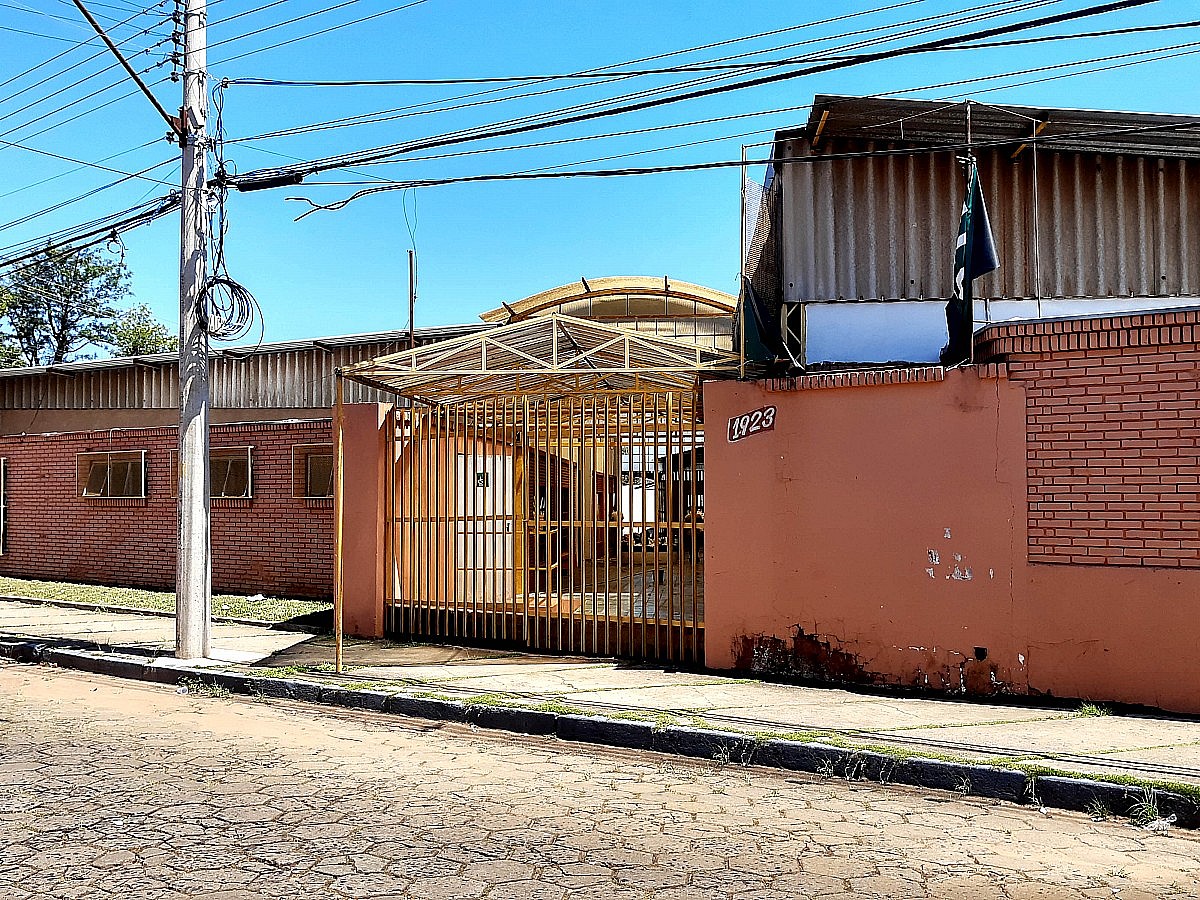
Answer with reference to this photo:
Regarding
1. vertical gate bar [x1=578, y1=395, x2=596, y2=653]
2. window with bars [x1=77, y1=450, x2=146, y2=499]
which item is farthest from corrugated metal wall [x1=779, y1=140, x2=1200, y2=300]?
window with bars [x1=77, y1=450, x2=146, y2=499]

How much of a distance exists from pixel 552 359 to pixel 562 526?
67.2 inches

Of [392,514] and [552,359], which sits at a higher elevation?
[552,359]

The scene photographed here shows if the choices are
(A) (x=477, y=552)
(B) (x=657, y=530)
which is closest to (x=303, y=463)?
(A) (x=477, y=552)

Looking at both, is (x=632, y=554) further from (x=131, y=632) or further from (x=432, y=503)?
(x=131, y=632)

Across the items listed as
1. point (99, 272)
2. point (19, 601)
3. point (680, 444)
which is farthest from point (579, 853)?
point (99, 272)

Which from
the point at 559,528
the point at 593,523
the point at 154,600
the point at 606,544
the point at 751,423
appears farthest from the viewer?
the point at 154,600

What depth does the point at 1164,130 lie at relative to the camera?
1061cm

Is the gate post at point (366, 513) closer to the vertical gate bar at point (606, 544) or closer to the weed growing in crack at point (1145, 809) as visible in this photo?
the vertical gate bar at point (606, 544)

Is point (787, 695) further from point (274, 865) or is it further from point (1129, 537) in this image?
point (274, 865)

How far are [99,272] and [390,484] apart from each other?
3355 cm

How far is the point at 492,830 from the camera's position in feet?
16.9

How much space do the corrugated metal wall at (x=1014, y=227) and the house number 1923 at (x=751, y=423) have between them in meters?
2.64

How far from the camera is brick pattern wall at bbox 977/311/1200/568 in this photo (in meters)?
7.51

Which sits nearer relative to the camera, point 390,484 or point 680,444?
point 680,444
